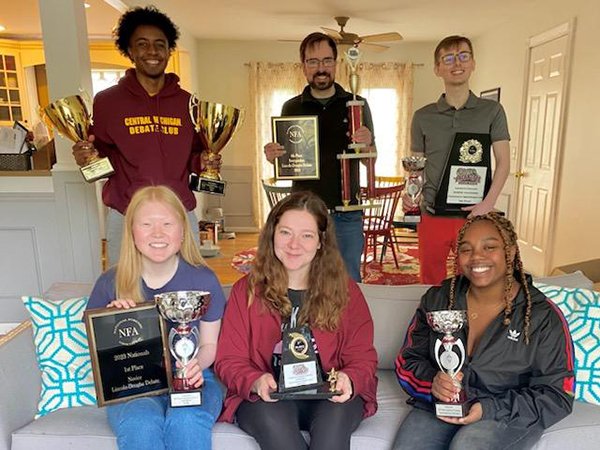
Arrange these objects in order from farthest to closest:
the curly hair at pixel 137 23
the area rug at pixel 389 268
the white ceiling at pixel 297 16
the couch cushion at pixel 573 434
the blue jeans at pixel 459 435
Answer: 1. the area rug at pixel 389 268
2. the white ceiling at pixel 297 16
3. the curly hair at pixel 137 23
4. the couch cushion at pixel 573 434
5. the blue jeans at pixel 459 435

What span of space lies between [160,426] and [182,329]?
269mm

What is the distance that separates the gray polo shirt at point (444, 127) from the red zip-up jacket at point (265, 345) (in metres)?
0.90

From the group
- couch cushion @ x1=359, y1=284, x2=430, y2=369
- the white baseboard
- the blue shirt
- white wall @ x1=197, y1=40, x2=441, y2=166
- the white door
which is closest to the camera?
the blue shirt

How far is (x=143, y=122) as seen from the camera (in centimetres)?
196

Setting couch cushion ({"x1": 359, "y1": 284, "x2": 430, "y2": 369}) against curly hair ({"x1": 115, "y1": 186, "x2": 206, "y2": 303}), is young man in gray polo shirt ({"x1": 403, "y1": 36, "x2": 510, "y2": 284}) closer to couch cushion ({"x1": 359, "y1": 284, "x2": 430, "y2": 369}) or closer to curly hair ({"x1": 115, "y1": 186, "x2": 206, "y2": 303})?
couch cushion ({"x1": 359, "y1": 284, "x2": 430, "y2": 369})

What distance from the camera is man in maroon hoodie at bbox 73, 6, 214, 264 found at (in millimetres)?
1959

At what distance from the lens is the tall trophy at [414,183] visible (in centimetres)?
204

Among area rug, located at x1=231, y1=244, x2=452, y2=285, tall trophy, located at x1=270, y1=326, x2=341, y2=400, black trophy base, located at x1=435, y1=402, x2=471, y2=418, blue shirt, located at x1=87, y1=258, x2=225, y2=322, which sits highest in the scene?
blue shirt, located at x1=87, y1=258, x2=225, y2=322

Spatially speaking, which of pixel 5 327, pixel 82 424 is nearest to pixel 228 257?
pixel 5 327

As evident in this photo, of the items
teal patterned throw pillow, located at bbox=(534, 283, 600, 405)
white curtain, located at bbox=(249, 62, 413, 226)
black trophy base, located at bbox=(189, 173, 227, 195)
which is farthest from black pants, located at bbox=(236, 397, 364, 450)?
white curtain, located at bbox=(249, 62, 413, 226)

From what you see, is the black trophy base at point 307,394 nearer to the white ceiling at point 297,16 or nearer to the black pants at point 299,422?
the black pants at point 299,422

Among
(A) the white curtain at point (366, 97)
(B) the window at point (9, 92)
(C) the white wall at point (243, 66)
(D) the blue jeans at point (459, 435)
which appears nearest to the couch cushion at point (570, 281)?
(D) the blue jeans at point (459, 435)

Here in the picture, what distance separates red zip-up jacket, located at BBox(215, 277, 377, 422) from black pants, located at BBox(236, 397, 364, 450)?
3.0 inches

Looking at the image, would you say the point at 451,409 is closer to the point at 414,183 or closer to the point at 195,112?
the point at 414,183
